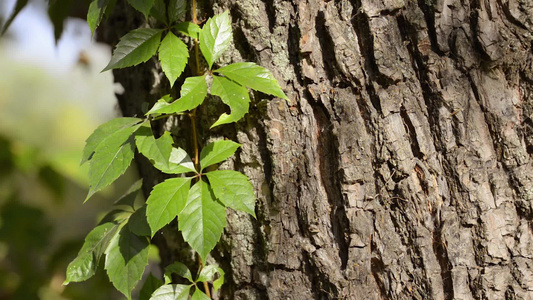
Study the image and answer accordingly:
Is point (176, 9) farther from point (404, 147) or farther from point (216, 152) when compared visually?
point (404, 147)

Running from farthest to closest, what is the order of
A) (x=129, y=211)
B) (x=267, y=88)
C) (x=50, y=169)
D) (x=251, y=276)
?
(x=50, y=169)
(x=129, y=211)
(x=251, y=276)
(x=267, y=88)

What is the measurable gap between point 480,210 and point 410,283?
0.70 ft

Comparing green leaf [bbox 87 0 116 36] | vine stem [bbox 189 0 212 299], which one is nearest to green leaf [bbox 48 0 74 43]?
green leaf [bbox 87 0 116 36]

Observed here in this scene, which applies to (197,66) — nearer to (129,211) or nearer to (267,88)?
(267,88)

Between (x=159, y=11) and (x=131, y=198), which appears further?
(x=131, y=198)

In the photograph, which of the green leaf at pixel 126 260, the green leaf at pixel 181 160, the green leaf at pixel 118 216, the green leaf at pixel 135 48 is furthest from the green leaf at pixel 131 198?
the green leaf at pixel 135 48

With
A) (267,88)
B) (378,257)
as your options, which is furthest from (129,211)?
(378,257)

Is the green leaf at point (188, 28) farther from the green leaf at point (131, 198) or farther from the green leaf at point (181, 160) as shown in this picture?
the green leaf at point (131, 198)

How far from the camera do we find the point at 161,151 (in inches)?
35.2

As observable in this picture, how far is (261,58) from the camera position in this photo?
3.10 feet

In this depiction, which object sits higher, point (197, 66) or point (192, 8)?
point (192, 8)

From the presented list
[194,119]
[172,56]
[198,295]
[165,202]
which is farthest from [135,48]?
[198,295]

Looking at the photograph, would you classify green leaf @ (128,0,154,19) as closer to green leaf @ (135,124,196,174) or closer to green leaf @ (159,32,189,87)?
green leaf @ (159,32,189,87)

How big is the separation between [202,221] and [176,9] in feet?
1.59
